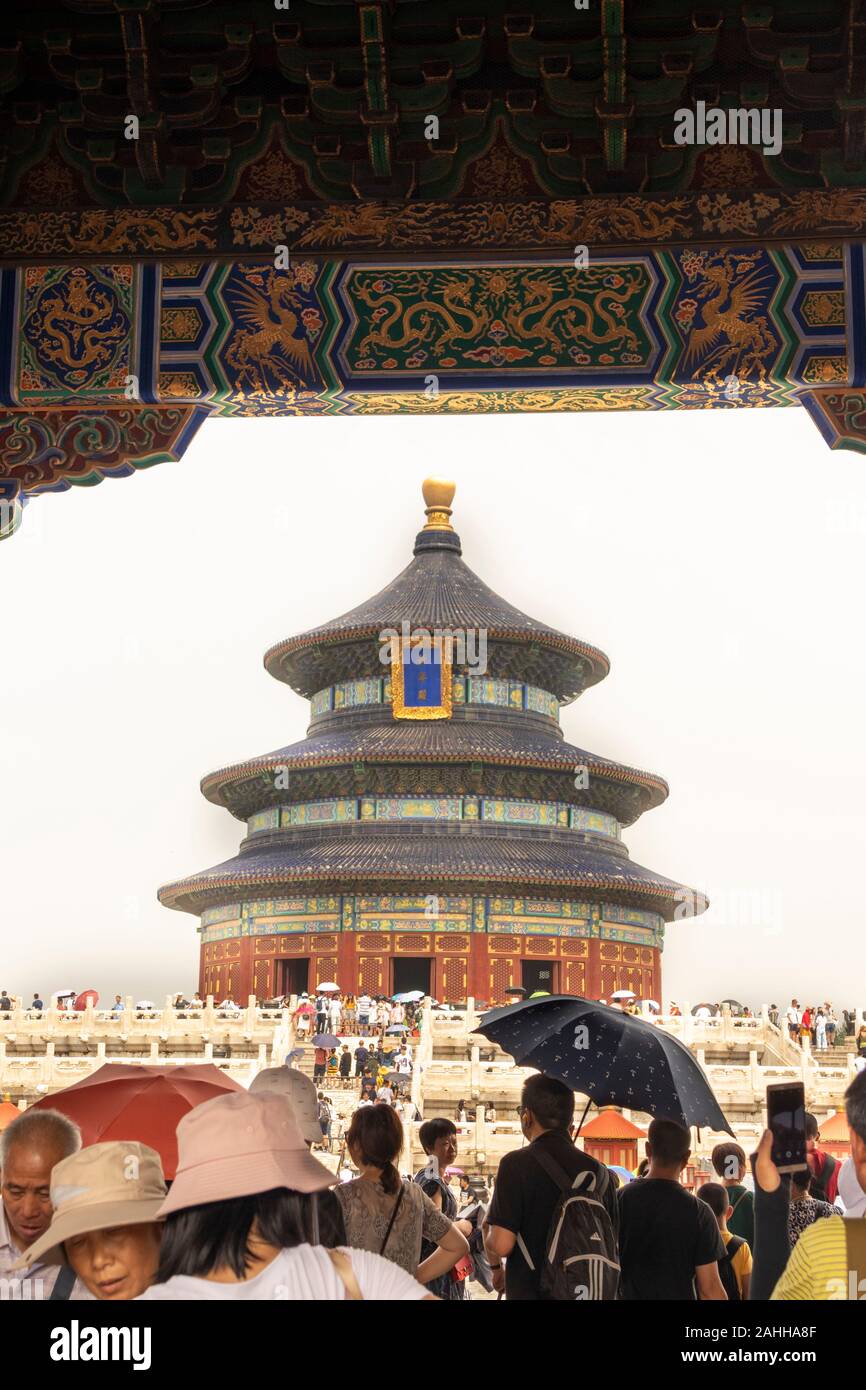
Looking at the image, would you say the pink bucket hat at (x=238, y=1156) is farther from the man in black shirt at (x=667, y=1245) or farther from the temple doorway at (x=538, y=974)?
the temple doorway at (x=538, y=974)

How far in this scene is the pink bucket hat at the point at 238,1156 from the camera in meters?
3.10

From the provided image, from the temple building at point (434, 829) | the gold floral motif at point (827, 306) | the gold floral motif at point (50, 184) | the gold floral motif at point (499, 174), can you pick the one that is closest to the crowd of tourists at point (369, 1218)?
the gold floral motif at point (827, 306)

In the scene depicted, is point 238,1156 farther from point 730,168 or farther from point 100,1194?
point 730,168

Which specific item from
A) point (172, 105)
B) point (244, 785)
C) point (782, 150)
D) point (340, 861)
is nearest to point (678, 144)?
point (782, 150)

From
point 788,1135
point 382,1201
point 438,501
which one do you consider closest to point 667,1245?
point 382,1201

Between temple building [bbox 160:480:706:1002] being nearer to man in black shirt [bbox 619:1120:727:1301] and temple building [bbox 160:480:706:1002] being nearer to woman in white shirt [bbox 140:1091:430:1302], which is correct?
man in black shirt [bbox 619:1120:727:1301]

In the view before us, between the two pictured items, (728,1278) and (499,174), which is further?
(499,174)

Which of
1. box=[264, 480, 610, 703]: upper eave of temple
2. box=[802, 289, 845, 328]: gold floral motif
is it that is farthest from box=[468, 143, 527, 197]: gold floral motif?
box=[264, 480, 610, 703]: upper eave of temple

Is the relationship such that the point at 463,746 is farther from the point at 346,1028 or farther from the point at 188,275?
the point at 188,275

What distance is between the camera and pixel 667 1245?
543cm

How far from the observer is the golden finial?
147 ft

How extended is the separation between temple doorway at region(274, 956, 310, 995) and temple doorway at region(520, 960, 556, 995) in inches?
186

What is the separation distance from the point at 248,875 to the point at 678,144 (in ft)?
107

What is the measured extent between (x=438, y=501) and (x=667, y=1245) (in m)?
40.6
